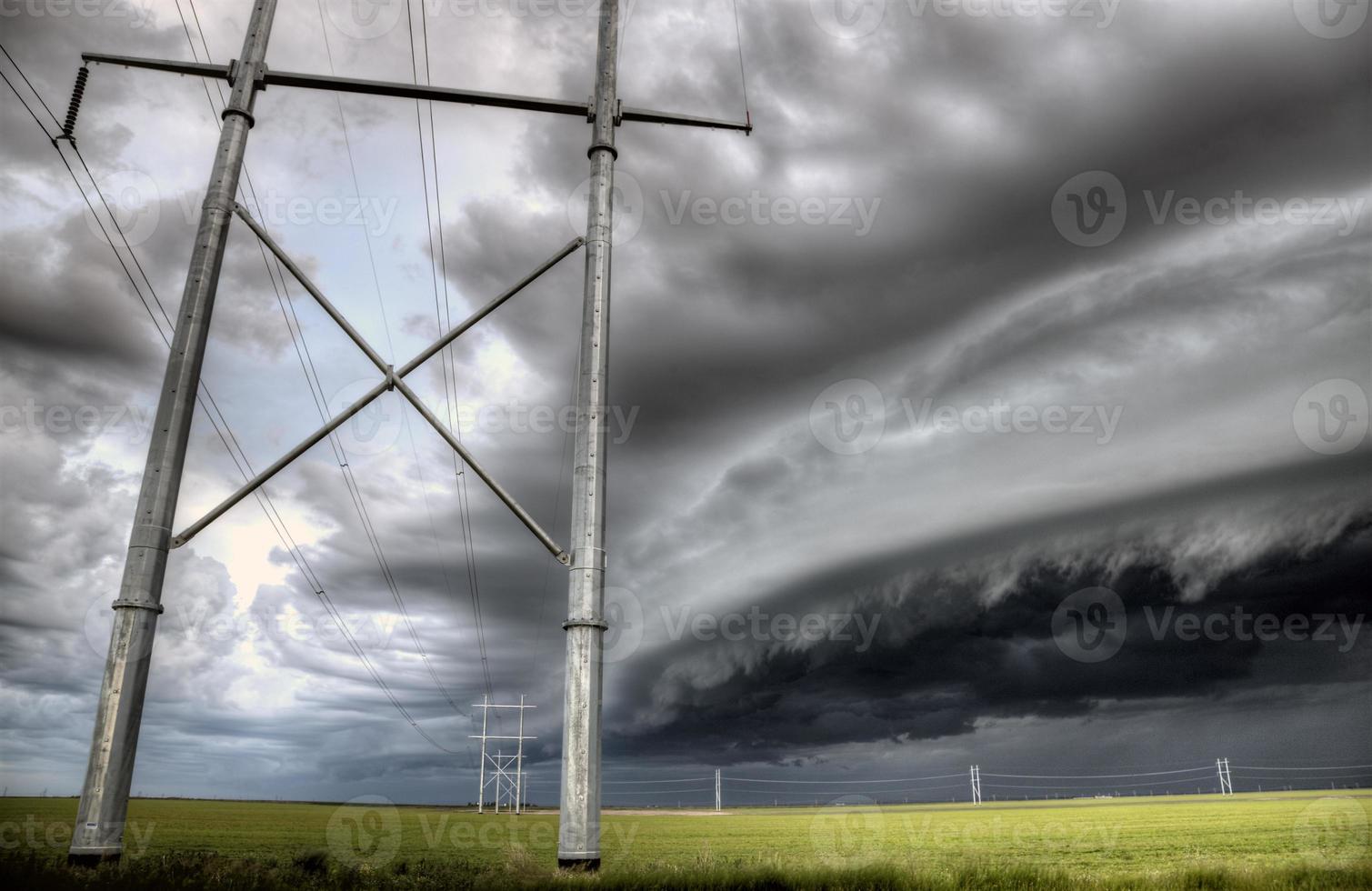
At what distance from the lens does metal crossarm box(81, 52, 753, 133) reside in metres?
13.8

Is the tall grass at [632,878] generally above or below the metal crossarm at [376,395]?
below

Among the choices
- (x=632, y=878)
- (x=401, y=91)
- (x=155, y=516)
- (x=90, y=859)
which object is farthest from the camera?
(x=401, y=91)

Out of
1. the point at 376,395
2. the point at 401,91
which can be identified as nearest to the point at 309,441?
the point at 376,395

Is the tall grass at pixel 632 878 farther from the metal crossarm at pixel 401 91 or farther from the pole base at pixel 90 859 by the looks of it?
the metal crossarm at pixel 401 91

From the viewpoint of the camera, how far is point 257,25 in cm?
1385

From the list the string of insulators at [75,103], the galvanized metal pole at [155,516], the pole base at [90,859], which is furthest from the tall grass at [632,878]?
the string of insulators at [75,103]

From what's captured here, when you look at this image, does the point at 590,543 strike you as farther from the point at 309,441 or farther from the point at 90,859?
the point at 90,859

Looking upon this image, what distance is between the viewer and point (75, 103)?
42.5 feet

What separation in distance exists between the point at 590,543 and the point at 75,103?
11.6 meters

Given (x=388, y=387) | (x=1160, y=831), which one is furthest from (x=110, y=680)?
(x=1160, y=831)

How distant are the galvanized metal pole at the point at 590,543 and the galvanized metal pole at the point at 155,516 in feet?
17.3

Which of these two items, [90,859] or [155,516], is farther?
[155,516]

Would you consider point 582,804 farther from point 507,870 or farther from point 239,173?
point 239,173

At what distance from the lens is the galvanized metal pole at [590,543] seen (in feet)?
33.8
